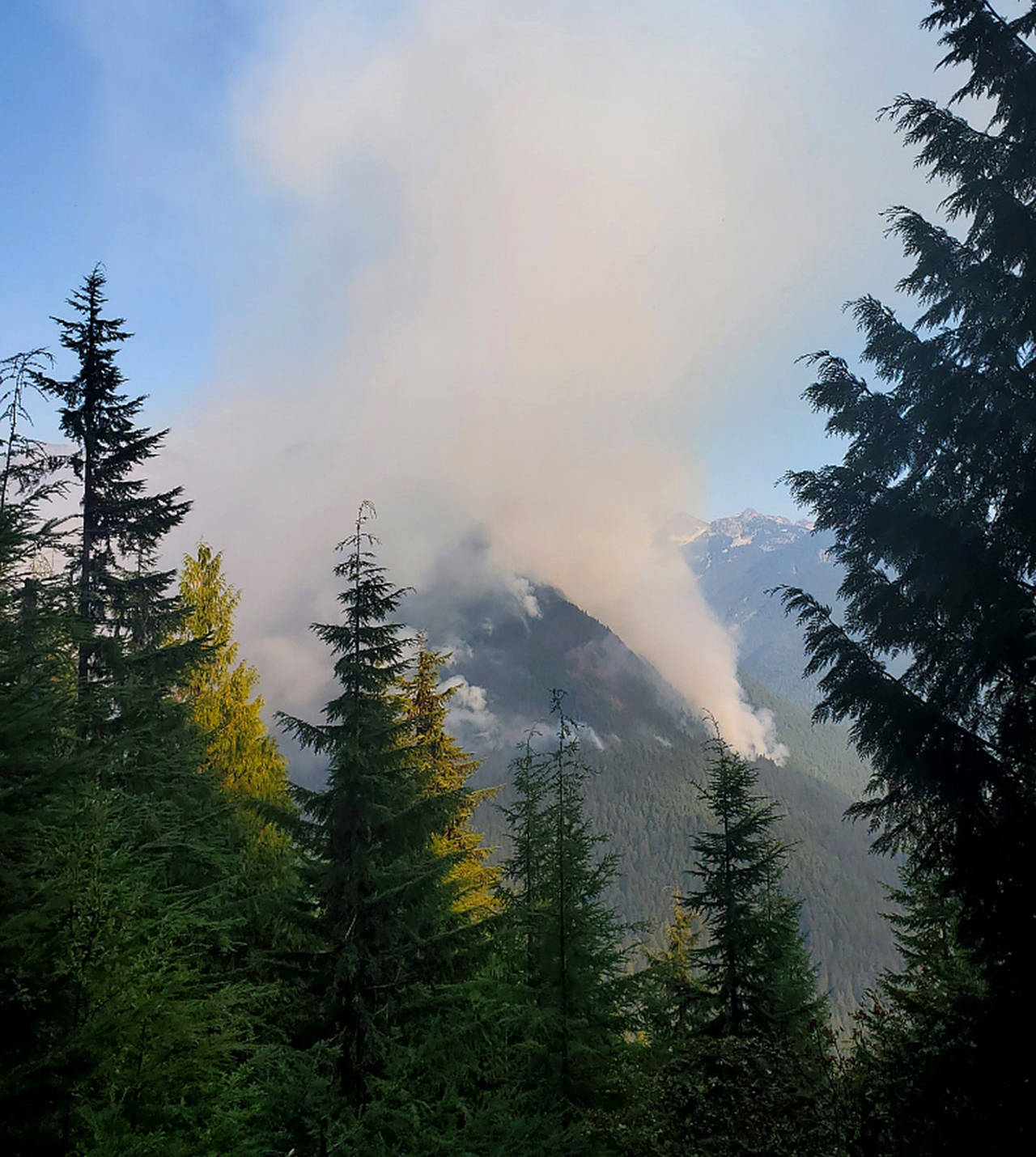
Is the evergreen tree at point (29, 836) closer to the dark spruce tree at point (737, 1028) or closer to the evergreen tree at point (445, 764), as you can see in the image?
the dark spruce tree at point (737, 1028)

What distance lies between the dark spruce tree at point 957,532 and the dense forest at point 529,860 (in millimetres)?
38

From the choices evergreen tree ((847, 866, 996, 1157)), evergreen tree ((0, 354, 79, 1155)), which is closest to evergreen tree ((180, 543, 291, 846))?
evergreen tree ((0, 354, 79, 1155))

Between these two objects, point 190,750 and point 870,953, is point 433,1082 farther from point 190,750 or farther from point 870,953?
point 870,953

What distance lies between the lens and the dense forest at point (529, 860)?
6.42 meters

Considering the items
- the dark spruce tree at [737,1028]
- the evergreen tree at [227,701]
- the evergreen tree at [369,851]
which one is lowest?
the dark spruce tree at [737,1028]

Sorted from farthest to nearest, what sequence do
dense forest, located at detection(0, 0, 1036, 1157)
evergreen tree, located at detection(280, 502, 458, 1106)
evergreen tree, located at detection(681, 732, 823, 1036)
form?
evergreen tree, located at detection(681, 732, 823, 1036) → evergreen tree, located at detection(280, 502, 458, 1106) → dense forest, located at detection(0, 0, 1036, 1157)

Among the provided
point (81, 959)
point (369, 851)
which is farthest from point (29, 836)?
point (369, 851)

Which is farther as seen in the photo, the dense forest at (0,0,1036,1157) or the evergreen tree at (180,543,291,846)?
the evergreen tree at (180,543,291,846)

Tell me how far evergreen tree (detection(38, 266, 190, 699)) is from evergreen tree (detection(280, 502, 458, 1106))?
4.67 metres

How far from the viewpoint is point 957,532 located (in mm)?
7477

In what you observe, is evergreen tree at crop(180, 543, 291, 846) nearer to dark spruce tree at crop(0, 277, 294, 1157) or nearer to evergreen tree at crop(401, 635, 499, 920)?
evergreen tree at crop(401, 635, 499, 920)

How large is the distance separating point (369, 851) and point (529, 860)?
542cm

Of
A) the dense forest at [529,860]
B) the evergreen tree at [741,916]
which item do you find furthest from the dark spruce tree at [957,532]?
the evergreen tree at [741,916]

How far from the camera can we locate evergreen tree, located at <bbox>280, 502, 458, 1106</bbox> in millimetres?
10328
